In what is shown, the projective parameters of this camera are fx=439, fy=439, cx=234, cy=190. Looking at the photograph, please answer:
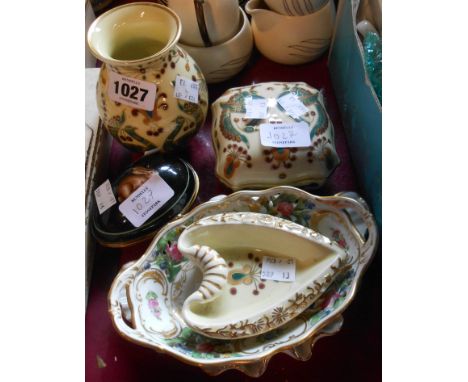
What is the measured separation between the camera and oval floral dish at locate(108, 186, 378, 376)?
2.17 ft

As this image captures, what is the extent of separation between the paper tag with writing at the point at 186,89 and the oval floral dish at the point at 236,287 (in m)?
0.22

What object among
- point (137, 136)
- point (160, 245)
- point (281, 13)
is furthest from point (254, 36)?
point (160, 245)

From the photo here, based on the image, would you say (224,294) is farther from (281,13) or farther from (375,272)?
(281,13)

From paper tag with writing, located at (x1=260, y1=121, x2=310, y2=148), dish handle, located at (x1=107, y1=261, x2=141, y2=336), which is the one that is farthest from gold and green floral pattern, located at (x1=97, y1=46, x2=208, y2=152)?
dish handle, located at (x1=107, y1=261, x2=141, y2=336)

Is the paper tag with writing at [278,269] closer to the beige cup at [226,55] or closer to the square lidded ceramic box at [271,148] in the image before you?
the square lidded ceramic box at [271,148]

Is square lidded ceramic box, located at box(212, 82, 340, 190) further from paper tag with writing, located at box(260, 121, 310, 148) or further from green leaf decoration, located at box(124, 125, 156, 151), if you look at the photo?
green leaf decoration, located at box(124, 125, 156, 151)

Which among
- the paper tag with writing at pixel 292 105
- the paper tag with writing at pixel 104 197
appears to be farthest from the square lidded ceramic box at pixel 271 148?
the paper tag with writing at pixel 104 197

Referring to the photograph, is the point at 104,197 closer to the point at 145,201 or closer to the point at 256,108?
the point at 145,201

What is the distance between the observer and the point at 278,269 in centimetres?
77

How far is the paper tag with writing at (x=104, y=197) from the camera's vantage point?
34.6 inches

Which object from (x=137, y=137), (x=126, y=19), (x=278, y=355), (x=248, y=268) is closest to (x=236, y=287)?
(x=248, y=268)

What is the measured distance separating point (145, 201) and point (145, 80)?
231 mm

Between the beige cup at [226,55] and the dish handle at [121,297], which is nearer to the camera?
the dish handle at [121,297]

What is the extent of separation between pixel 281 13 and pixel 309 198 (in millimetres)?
511
